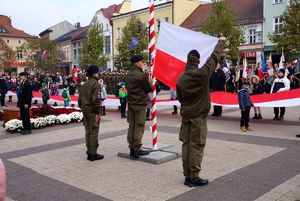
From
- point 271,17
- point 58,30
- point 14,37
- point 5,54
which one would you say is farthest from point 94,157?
point 58,30

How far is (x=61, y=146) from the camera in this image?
32.0 feet

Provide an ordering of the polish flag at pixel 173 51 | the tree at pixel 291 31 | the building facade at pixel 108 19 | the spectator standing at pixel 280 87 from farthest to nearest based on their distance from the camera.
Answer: the building facade at pixel 108 19
the tree at pixel 291 31
the spectator standing at pixel 280 87
the polish flag at pixel 173 51

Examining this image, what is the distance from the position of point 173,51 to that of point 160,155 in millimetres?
2322

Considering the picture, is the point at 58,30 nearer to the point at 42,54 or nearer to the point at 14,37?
the point at 14,37

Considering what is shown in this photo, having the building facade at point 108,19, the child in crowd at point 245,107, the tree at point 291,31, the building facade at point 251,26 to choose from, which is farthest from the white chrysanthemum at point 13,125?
the building facade at point 108,19

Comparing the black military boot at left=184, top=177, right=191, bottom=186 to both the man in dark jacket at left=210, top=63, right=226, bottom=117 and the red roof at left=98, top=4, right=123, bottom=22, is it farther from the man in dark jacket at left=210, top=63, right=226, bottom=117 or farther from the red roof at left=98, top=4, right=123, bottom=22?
the red roof at left=98, top=4, right=123, bottom=22

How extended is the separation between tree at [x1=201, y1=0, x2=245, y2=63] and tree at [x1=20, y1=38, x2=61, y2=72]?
27656 mm

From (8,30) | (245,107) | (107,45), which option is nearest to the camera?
(245,107)

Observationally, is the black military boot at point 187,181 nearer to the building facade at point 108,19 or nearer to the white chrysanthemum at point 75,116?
the white chrysanthemum at point 75,116

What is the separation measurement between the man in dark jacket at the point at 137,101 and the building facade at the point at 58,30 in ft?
254

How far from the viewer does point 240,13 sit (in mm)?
42531

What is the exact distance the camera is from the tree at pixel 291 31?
2911 cm

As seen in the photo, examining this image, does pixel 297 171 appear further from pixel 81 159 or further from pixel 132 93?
pixel 81 159

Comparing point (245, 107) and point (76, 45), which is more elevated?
point (76, 45)
